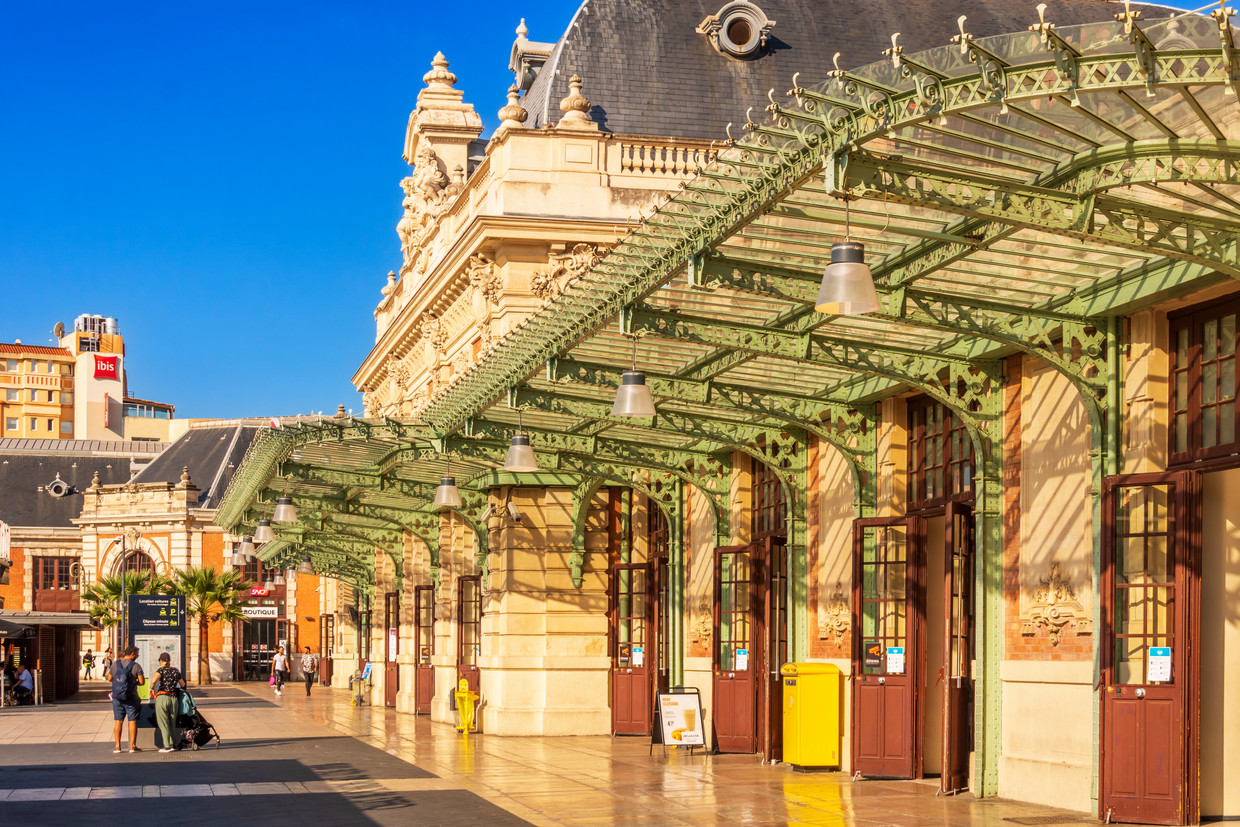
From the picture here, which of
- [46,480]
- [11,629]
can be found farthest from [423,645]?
[46,480]

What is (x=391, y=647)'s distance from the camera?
136 ft

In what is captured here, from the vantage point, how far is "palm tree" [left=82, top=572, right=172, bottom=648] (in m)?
67.3

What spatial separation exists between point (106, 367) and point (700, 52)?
11295 centimetres

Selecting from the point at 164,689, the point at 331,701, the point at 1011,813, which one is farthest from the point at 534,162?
the point at 331,701

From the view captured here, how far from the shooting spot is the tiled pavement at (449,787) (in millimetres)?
13984

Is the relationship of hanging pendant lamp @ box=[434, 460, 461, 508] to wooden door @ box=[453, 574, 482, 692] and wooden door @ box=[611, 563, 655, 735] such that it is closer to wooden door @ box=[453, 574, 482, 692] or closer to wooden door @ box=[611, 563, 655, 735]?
wooden door @ box=[611, 563, 655, 735]

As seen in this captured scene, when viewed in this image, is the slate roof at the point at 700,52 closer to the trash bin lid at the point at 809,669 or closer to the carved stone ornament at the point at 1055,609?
the trash bin lid at the point at 809,669

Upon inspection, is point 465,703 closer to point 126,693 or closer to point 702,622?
point 702,622

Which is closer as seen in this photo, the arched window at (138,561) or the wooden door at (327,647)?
the wooden door at (327,647)

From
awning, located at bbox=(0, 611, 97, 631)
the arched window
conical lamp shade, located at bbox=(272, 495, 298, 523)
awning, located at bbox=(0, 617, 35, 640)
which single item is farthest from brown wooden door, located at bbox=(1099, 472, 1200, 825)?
the arched window

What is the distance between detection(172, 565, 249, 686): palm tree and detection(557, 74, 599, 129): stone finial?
142 ft

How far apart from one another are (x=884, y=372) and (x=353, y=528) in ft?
88.7

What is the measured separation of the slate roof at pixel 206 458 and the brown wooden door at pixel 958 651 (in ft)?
220

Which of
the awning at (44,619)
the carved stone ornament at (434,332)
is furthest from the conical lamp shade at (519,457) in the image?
the awning at (44,619)
